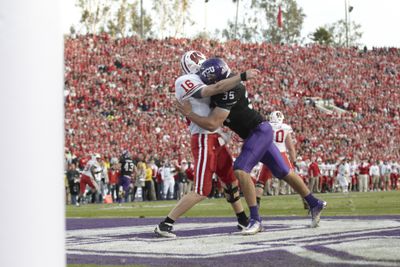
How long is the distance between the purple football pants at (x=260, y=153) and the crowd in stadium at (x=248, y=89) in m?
20.5

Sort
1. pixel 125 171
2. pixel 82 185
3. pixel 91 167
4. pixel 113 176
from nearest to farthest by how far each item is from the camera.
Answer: pixel 82 185, pixel 125 171, pixel 91 167, pixel 113 176

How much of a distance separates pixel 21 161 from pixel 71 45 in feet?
136

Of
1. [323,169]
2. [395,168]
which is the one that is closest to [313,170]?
[323,169]

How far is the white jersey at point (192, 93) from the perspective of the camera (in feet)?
23.9

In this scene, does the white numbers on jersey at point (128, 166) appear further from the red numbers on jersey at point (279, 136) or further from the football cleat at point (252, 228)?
the football cleat at point (252, 228)

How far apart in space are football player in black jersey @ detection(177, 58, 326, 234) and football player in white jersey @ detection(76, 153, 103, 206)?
55.4 ft

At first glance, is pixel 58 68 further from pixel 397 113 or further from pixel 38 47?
pixel 397 113

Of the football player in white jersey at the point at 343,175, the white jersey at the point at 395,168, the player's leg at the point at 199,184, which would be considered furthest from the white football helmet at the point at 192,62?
the white jersey at the point at 395,168

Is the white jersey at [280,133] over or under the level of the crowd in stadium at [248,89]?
under

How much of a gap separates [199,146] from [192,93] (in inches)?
21.1

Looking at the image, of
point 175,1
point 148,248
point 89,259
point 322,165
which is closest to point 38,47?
point 89,259

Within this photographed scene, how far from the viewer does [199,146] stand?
24.6ft

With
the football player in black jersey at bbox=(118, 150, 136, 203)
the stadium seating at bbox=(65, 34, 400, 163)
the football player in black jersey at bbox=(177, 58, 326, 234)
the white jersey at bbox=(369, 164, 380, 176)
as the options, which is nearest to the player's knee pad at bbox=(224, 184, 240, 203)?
the football player in black jersey at bbox=(177, 58, 326, 234)

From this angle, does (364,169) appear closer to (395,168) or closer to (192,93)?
(395,168)
